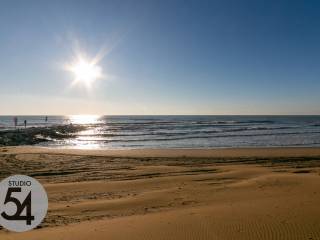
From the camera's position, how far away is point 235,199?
11086 millimetres

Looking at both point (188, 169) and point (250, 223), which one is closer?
point (250, 223)

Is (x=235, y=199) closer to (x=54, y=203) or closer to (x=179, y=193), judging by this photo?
(x=179, y=193)

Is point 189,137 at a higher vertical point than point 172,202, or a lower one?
higher

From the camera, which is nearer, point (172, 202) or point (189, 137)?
point (172, 202)

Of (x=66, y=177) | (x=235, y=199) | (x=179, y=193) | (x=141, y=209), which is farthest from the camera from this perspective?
(x=66, y=177)

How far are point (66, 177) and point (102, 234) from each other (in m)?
8.57

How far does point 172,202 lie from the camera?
10.9 m

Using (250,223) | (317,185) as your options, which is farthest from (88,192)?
(317,185)

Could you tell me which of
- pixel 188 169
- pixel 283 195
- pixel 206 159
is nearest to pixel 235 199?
pixel 283 195

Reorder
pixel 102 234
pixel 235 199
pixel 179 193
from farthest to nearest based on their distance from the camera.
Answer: pixel 179 193 < pixel 235 199 < pixel 102 234

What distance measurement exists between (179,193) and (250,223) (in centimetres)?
398

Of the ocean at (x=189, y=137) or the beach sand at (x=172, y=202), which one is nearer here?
the beach sand at (x=172, y=202)

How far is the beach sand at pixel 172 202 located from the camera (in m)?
7.99

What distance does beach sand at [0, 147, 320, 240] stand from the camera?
799 centimetres
